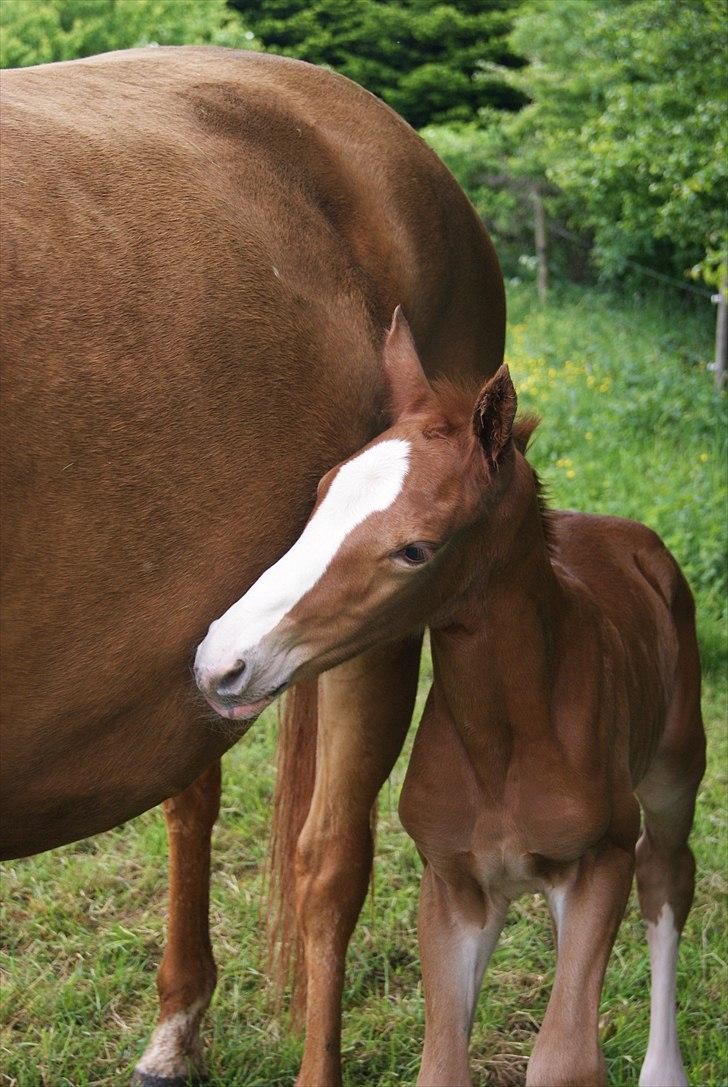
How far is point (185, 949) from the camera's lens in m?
3.00

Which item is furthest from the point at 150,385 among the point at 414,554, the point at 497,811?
the point at 497,811

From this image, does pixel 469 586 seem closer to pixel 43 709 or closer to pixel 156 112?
pixel 43 709

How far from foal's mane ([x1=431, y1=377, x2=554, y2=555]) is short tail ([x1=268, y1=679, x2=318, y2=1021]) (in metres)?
0.77

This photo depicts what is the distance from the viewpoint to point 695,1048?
3068 mm

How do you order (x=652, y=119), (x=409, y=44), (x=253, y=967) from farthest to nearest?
(x=409, y=44) → (x=652, y=119) → (x=253, y=967)

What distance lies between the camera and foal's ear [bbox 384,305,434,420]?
2.16m

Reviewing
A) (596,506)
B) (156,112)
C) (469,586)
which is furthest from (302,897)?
(596,506)

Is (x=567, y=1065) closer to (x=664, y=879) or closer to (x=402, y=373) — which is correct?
(x=664, y=879)

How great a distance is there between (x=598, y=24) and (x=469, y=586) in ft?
26.8

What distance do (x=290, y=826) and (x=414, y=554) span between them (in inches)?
49.6

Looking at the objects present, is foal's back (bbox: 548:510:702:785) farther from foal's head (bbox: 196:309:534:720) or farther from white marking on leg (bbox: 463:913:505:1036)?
foal's head (bbox: 196:309:534:720)

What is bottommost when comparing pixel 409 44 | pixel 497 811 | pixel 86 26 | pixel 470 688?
pixel 409 44

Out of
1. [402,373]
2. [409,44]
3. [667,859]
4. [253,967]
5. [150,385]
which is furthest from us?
[409,44]

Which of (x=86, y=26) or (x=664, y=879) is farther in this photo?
(x=86, y=26)
